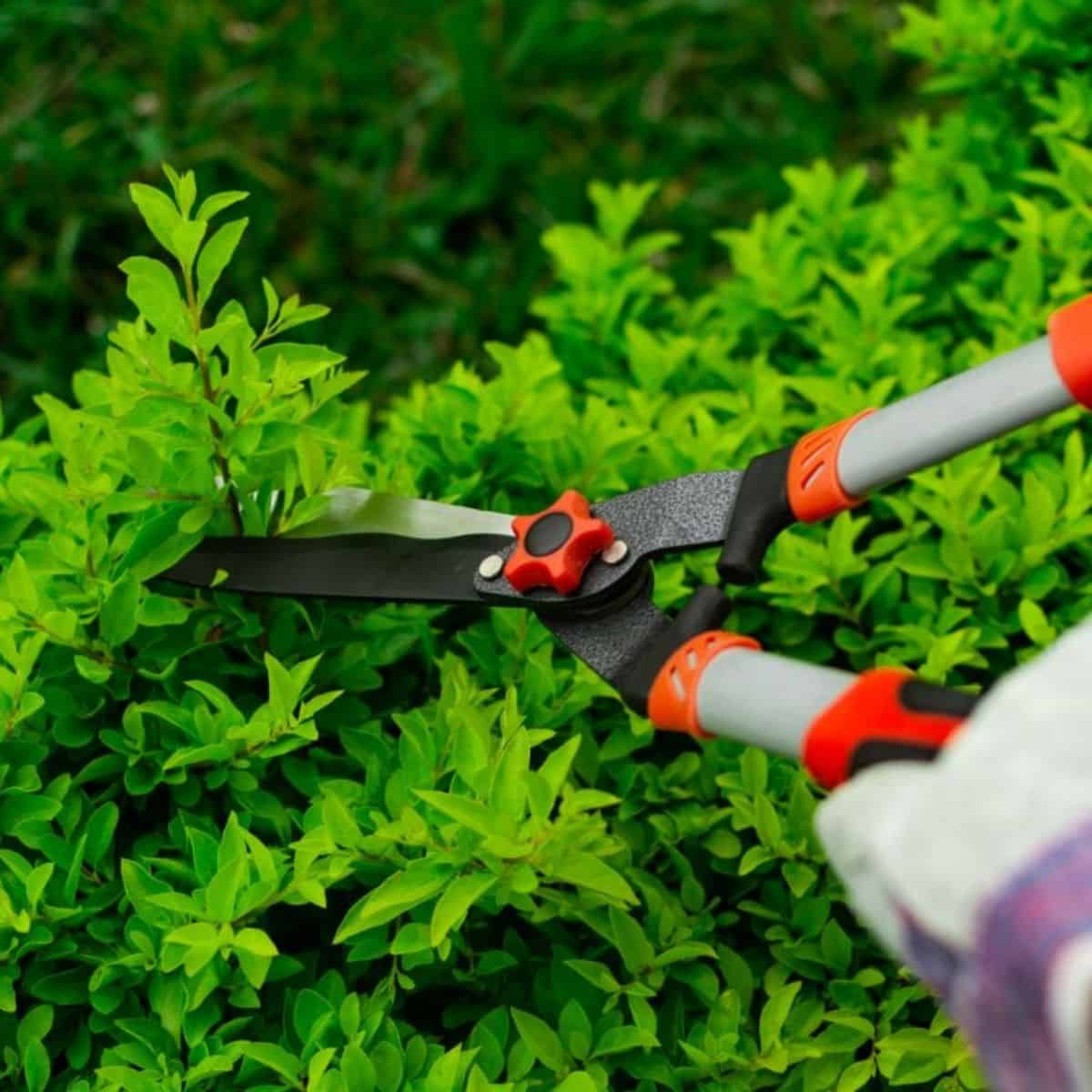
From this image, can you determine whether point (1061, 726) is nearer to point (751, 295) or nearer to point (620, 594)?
point (620, 594)

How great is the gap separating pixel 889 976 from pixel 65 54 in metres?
2.28

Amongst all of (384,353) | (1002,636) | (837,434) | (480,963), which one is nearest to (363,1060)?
(480,963)

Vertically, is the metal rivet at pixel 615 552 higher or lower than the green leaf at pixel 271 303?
lower

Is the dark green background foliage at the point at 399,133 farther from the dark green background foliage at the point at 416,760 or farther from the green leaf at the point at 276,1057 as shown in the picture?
the green leaf at the point at 276,1057

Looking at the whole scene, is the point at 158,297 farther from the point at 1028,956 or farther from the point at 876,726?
the point at 1028,956

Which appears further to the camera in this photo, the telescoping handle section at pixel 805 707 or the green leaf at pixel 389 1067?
the green leaf at pixel 389 1067

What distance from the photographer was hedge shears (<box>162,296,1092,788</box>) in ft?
2.82

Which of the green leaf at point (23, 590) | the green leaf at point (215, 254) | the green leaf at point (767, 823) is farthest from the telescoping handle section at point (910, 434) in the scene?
the green leaf at point (23, 590)

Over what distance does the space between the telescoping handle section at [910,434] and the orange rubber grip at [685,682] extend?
0.12m

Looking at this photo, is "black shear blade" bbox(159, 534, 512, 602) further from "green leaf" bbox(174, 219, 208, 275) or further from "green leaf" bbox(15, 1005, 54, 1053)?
"green leaf" bbox(15, 1005, 54, 1053)

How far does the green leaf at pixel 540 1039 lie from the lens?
3.68 ft

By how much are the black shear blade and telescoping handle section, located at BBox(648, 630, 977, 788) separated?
A: 270 millimetres

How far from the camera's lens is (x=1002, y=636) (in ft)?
4.50

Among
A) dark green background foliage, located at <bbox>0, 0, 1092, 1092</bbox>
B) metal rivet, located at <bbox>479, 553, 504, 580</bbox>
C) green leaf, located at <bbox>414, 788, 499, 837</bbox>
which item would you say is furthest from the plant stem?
green leaf, located at <bbox>414, 788, 499, 837</bbox>
